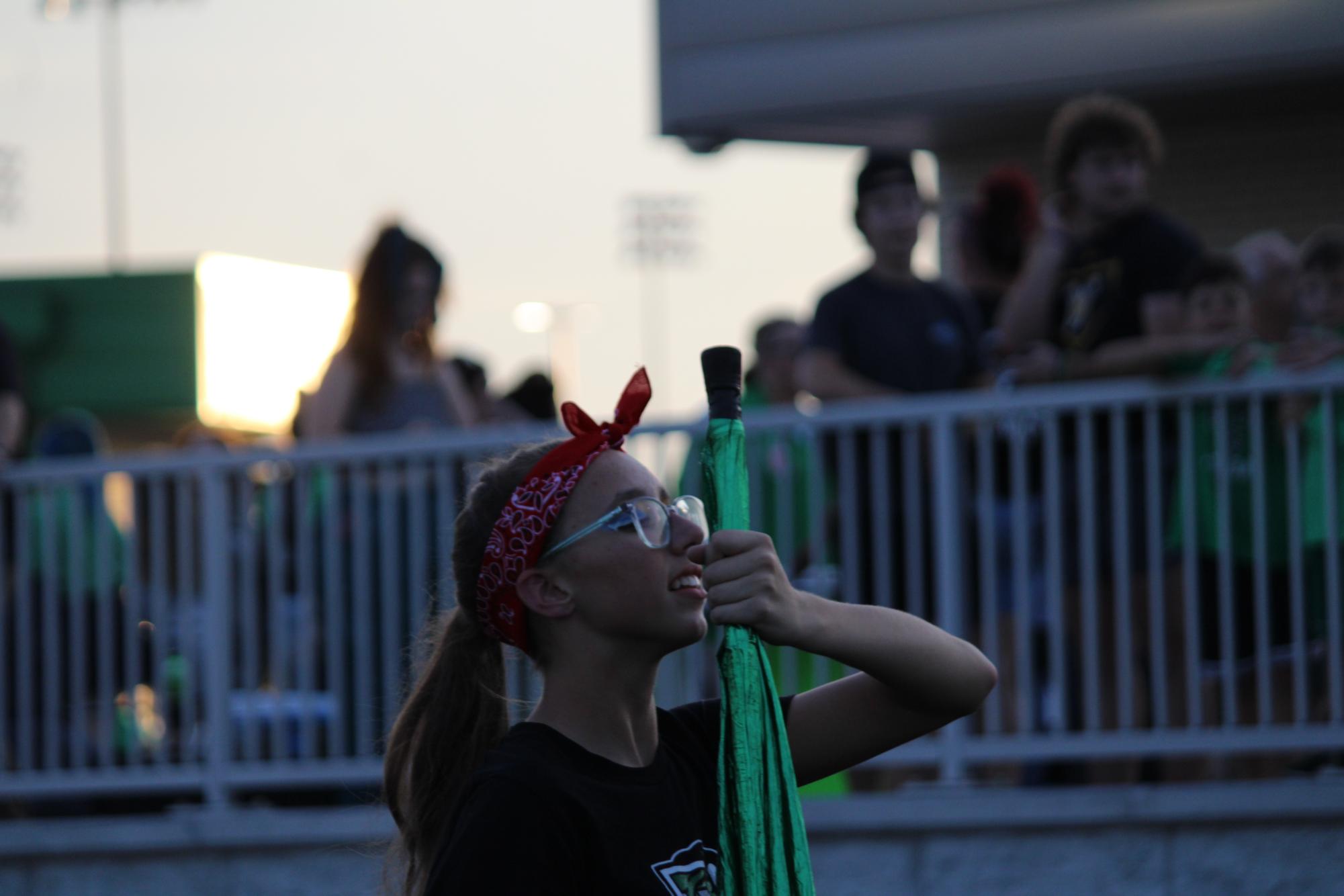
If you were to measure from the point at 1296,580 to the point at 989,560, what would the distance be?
89cm

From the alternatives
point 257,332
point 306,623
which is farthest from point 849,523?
point 257,332

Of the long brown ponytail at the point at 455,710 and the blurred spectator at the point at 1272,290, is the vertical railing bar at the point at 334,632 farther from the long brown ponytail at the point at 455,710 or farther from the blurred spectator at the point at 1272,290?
the long brown ponytail at the point at 455,710

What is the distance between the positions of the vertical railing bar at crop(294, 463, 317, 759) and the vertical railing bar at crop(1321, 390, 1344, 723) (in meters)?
3.21

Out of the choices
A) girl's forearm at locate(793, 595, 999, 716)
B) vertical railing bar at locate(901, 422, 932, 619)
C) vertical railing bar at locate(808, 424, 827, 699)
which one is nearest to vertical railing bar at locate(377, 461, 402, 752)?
vertical railing bar at locate(808, 424, 827, 699)

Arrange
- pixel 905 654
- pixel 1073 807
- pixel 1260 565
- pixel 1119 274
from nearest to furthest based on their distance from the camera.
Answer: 1. pixel 905 654
2. pixel 1260 565
3. pixel 1073 807
4. pixel 1119 274

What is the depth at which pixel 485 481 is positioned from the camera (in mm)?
3072

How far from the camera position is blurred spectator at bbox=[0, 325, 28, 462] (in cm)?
675

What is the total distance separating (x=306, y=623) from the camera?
6.43 m

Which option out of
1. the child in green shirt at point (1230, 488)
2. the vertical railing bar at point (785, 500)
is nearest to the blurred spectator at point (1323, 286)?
the child in green shirt at point (1230, 488)

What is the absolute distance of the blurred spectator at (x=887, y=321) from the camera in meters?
6.23

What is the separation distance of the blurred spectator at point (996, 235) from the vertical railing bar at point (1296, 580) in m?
1.58

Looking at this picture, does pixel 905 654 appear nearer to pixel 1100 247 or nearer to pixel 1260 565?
pixel 1260 565

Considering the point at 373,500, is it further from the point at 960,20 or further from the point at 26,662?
the point at 960,20

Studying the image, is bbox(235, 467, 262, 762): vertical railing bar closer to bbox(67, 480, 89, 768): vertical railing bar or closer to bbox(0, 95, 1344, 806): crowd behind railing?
bbox(0, 95, 1344, 806): crowd behind railing
